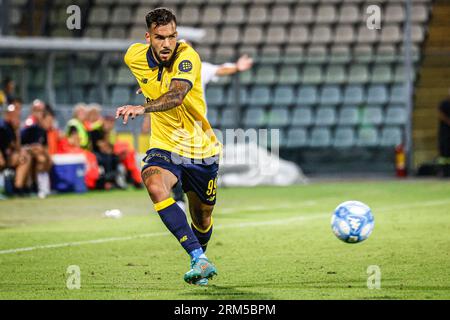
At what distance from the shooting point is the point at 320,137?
25.2 metres

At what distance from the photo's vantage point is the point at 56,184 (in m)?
18.6

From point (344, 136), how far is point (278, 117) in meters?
1.68

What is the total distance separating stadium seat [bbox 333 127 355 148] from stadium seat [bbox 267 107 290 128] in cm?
124

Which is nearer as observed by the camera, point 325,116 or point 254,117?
point 325,116

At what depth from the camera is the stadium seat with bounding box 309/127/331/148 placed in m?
25.1

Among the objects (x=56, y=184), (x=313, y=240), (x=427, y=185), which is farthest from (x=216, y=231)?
(x=427, y=185)

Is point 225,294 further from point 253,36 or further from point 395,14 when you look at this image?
point 395,14

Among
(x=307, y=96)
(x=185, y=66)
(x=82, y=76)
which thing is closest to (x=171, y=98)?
(x=185, y=66)

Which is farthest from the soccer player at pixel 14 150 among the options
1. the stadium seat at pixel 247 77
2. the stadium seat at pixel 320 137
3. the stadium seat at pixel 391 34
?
the stadium seat at pixel 391 34

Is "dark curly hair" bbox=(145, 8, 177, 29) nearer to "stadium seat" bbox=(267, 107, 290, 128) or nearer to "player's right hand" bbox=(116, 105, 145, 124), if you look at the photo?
"player's right hand" bbox=(116, 105, 145, 124)

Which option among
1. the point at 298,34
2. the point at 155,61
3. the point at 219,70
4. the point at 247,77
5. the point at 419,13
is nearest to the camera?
the point at 155,61

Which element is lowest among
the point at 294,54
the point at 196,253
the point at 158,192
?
the point at 196,253

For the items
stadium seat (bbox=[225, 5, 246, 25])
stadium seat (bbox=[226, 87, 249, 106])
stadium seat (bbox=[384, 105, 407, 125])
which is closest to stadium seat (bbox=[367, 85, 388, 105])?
stadium seat (bbox=[384, 105, 407, 125])

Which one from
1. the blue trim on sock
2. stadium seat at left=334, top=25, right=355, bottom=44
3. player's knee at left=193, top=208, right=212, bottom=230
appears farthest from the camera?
stadium seat at left=334, top=25, right=355, bottom=44
